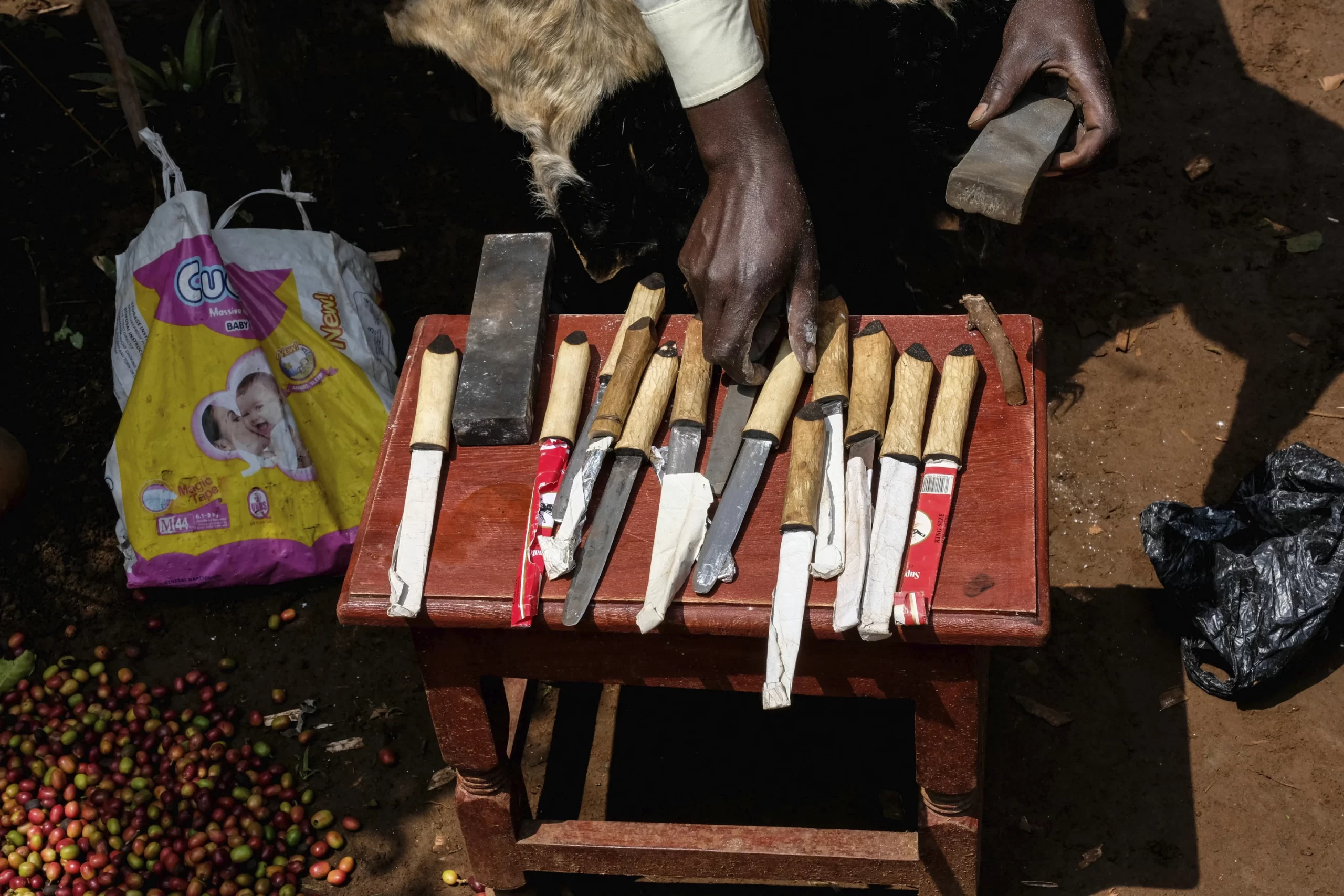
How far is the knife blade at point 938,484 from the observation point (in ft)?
5.93

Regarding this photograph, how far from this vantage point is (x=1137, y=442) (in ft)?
11.6

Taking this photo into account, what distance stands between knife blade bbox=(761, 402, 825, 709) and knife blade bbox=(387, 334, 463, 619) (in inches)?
23.5

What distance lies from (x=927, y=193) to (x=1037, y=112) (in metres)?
0.90

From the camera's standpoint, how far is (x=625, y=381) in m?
2.10

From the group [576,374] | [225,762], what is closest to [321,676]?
[225,762]

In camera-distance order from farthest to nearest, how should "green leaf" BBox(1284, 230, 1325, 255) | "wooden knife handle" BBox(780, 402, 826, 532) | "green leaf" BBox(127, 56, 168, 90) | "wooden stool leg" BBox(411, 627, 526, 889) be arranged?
"green leaf" BBox(127, 56, 168, 90)
"green leaf" BBox(1284, 230, 1325, 255)
"wooden stool leg" BBox(411, 627, 526, 889)
"wooden knife handle" BBox(780, 402, 826, 532)

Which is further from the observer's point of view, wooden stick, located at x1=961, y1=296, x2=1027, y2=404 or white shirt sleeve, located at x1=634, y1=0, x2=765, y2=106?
wooden stick, located at x1=961, y1=296, x2=1027, y2=404

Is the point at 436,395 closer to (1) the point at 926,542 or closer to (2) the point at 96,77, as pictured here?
(1) the point at 926,542

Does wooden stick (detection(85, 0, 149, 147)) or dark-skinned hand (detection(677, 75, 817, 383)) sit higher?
dark-skinned hand (detection(677, 75, 817, 383))

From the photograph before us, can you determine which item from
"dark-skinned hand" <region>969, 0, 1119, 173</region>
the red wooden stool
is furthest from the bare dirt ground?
"dark-skinned hand" <region>969, 0, 1119, 173</region>

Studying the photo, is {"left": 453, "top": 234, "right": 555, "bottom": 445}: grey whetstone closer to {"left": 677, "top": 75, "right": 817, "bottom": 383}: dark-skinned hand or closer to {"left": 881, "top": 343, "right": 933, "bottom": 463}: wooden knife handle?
{"left": 677, "top": 75, "right": 817, "bottom": 383}: dark-skinned hand

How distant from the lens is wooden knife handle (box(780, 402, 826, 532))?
6.14ft

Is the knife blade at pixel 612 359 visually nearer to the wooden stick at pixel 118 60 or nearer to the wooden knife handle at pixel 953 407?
the wooden knife handle at pixel 953 407

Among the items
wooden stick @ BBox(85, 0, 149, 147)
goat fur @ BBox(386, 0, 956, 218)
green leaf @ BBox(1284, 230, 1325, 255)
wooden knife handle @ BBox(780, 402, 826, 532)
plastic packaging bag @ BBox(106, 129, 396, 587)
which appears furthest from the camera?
green leaf @ BBox(1284, 230, 1325, 255)
